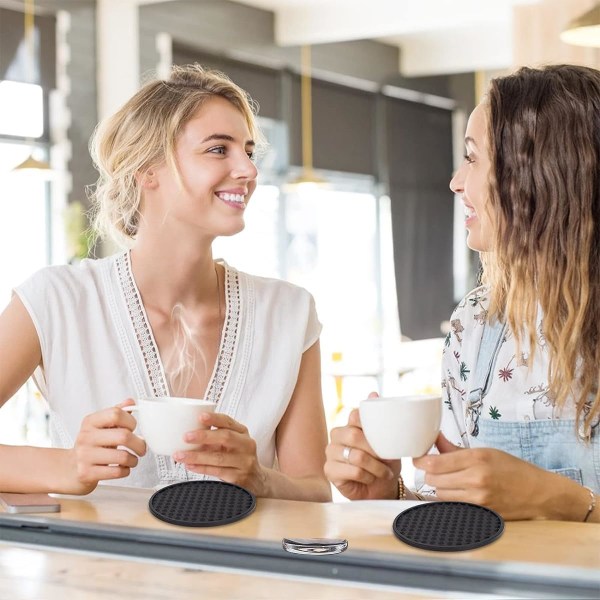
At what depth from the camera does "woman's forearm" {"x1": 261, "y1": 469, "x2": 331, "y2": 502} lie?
1.82 meters

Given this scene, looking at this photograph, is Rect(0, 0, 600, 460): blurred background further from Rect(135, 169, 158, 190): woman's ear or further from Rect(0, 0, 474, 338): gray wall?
Rect(135, 169, 158, 190): woman's ear

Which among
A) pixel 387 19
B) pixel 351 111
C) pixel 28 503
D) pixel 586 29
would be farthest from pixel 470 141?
pixel 351 111

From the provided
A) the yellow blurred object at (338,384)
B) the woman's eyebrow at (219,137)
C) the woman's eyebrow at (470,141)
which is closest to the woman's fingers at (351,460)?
the woman's eyebrow at (470,141)

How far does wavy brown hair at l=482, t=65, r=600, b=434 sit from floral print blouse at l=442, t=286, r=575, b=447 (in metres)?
0.03

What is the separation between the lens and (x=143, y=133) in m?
2.25

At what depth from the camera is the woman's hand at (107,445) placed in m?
1.54

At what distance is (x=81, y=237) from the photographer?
721 cm

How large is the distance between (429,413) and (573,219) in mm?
662

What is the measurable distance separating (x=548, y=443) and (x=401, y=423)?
58 cm

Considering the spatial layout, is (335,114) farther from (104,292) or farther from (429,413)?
(429,413)

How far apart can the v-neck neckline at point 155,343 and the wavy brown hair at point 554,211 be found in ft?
2.09

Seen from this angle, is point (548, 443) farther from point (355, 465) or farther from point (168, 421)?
point (168, 421)

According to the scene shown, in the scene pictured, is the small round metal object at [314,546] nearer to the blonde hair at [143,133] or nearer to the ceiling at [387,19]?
the blonde hair at [143,133]

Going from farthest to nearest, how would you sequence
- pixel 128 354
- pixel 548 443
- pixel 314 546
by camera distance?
pixel 128 354, pixel 548 443, pixel 314 546
